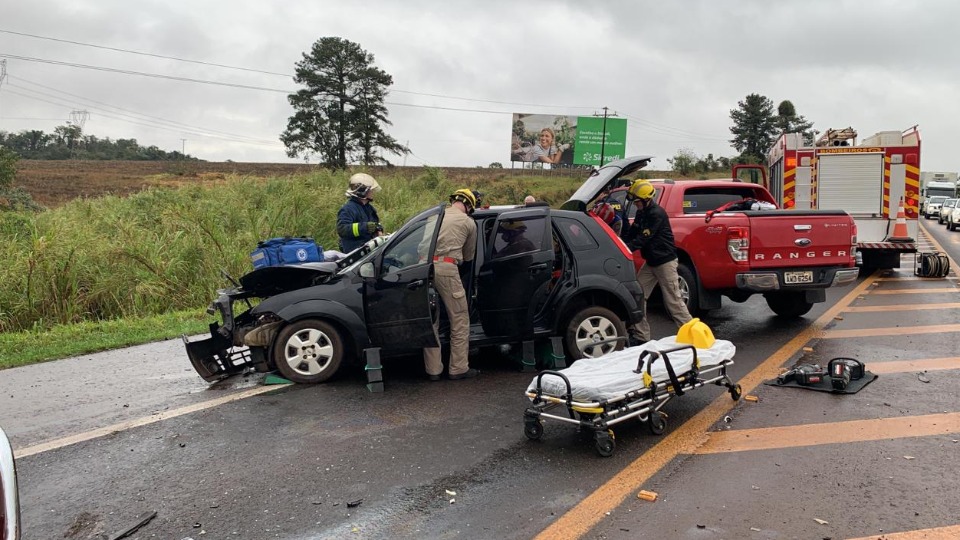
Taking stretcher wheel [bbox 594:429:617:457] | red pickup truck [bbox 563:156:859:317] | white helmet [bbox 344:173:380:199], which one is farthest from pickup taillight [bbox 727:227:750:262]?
stretcher wheel [bbox 594:429:617:457]

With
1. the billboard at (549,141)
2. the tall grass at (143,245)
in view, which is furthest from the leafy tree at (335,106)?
the tall grass at (143,245)

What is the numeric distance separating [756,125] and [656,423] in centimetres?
5889

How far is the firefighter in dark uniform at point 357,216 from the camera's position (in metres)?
8.00

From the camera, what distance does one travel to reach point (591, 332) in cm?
642

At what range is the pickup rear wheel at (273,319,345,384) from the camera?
596 centimetres

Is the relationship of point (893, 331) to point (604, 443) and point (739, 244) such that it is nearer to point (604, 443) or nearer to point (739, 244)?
point (739, 244)

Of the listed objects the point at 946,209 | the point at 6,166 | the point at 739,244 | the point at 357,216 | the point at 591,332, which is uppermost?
the point at 6,166

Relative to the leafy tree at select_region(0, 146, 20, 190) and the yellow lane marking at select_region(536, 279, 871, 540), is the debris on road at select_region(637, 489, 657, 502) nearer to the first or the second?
the yellow lane marking at select_region(536, 279, 871, 540)

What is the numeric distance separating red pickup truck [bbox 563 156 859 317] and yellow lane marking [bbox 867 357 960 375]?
157cm

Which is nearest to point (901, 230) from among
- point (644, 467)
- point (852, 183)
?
point (852, 183)

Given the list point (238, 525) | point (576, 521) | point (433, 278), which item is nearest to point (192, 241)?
point (433, 278)

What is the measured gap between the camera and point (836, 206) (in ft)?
44.2

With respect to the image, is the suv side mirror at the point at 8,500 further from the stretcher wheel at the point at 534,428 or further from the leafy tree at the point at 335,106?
the leafy tree at the point at 335,106

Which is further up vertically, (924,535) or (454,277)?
(454,277)
